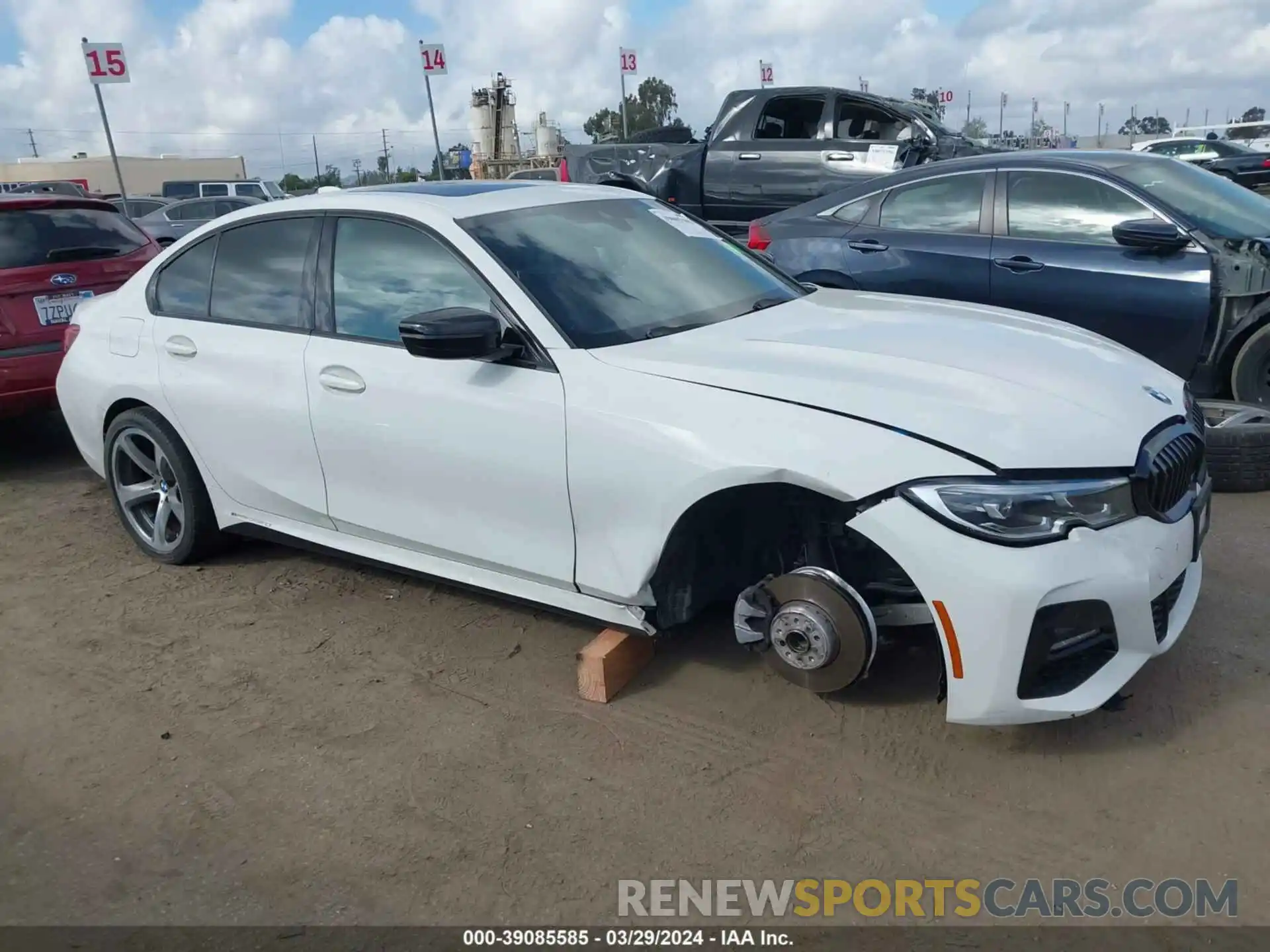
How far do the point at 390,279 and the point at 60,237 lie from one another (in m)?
3.95

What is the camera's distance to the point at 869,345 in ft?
10.9

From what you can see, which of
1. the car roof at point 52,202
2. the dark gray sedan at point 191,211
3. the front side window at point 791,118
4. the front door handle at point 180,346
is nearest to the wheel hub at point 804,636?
the front door handle at point 180,346

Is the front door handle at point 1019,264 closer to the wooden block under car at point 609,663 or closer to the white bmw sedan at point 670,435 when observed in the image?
the white bmw sedan at point 670,435

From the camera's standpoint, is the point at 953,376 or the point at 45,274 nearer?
the point at 953,376

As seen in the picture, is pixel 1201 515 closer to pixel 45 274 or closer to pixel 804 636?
pixel 804 636

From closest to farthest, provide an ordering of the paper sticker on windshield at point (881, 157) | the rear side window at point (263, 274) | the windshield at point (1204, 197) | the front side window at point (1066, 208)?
the rear side window at point (263, 274) → the windshield at point (1204, 197) → the front side window at point (1066, 208) → the paper sticker on windshield at point (881, 157)

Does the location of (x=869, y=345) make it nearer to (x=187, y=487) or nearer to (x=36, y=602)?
(x=187, y=487)

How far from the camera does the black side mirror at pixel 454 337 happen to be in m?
3.29

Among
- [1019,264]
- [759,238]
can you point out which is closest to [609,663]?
[1019,264]

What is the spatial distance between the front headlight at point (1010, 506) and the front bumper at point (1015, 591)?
2cm

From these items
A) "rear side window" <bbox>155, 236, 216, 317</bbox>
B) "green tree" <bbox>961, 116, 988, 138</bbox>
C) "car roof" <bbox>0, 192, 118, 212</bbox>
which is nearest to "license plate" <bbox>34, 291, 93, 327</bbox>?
"car roof" <bbox>0, 192, 118, 212</bbox>

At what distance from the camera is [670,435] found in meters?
3.09

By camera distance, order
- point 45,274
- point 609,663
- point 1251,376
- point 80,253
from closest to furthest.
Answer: point 609,663 → point 1251,376 → point 45,274 → point 80,253

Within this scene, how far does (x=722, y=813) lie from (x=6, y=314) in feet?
17.8
